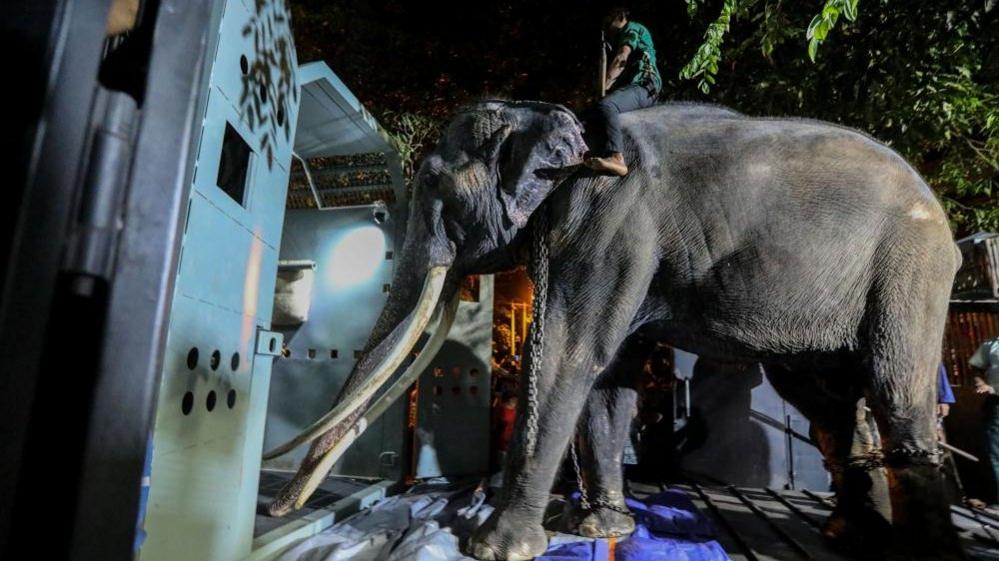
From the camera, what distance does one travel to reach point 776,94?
4461 mm

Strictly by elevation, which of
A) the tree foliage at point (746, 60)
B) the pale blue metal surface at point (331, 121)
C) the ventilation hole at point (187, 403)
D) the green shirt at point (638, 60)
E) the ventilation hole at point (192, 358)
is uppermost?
the tree foliage at point (746, 60)

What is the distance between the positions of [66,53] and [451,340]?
388 cm

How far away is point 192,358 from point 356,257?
277cm

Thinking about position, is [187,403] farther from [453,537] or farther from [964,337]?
[964,337]

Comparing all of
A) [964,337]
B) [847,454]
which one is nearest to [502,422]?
[847,454]

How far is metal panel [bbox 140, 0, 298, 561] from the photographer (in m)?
1.63

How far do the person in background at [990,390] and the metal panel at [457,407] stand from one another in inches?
153

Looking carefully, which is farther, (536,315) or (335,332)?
(335,332)

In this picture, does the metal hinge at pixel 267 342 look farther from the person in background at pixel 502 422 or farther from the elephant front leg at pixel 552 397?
the person in background at pixel 502 422

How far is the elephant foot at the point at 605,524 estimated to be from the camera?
268 centimetres

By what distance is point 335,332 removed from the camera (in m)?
4.36

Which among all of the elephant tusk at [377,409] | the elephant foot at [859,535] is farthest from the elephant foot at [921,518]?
the elephant tusk at [377,409]

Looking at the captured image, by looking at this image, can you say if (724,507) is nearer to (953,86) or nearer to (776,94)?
(776,94)

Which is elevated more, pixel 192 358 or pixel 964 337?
pixel 964 337
